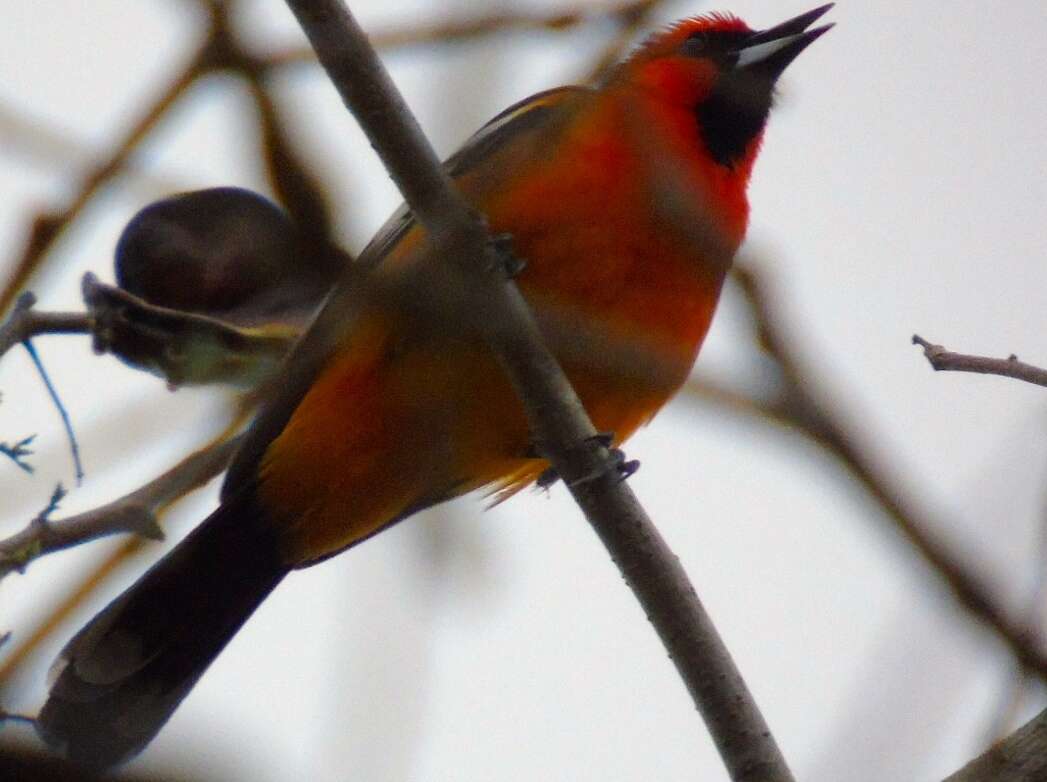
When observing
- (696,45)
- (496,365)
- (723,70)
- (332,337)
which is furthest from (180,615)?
(696,45)

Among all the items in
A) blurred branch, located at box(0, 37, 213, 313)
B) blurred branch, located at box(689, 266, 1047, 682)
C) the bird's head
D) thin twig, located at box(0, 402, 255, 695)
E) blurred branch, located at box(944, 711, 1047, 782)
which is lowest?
blurred branch, located at box(944, 711, 1047, 782)

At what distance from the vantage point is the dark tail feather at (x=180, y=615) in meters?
4.05

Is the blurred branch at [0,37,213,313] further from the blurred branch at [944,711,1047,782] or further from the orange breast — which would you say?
the blurred branch at [944,711,1047,782]

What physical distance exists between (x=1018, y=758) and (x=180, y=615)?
8.87ft

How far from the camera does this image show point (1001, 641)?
76.8 inches

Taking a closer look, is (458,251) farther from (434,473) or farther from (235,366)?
(434,473)

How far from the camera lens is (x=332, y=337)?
3607 millimetres

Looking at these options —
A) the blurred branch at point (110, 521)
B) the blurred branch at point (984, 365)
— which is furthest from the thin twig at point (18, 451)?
the blurred branch at point (984, 365)

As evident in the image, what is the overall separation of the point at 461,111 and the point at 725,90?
242cm

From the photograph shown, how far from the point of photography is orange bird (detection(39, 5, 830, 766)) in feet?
12.3

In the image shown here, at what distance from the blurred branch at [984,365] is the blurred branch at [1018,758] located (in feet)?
1.85

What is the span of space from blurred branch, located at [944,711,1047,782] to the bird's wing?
6.27 ft

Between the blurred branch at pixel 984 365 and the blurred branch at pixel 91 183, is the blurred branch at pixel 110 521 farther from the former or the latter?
the blurred branch at pixel 984 365

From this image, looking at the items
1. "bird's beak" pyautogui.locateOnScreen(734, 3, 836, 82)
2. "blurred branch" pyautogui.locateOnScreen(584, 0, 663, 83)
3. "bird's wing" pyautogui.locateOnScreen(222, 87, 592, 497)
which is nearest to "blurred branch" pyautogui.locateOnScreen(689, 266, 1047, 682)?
"blurred branch" pyautogui.locateOnScreen(584, 0, 663, 83)
